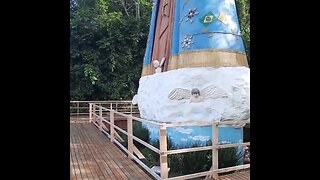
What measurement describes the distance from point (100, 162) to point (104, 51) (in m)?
7.34

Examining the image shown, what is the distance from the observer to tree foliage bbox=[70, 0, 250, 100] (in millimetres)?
10023

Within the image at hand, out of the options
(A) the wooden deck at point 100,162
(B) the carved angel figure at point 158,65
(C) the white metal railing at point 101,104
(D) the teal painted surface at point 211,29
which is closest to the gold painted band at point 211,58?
(D) the teal painted surface at point 211,29

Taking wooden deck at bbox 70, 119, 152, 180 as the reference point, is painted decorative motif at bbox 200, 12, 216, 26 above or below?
above

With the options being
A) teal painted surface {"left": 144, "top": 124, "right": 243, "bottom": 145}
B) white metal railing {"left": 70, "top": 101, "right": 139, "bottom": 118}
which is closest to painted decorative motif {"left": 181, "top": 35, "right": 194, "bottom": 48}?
teal painted surface {"left": 144, "top": 124, "right": 243, "bottom": 145}

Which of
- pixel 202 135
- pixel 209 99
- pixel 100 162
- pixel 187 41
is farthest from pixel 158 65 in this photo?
pixel 100 162

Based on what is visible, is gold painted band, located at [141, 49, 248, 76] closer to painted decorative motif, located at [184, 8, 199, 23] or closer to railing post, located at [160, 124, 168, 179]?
painted decorative motif, located at [184, 8, 199, 23]

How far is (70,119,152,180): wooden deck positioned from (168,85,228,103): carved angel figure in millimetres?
1068

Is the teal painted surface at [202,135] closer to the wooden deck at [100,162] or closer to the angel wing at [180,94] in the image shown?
the angel wing at [180,94]

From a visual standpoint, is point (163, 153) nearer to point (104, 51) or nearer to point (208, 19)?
point (208, 19)

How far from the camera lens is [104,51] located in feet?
33.9
